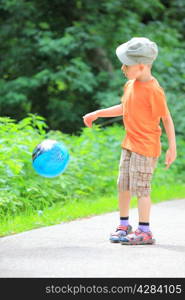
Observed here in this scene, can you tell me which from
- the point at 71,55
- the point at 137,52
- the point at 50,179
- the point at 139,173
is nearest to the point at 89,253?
the point at 139,173

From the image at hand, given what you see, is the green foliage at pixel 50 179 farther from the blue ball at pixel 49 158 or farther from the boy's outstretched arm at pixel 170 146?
the boy's outstretched arm at pixel 170 146

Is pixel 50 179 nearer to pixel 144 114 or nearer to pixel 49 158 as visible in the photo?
pixel 49 158

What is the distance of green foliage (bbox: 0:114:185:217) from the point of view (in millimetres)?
8039

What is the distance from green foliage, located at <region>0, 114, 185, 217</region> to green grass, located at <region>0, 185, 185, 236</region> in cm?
18

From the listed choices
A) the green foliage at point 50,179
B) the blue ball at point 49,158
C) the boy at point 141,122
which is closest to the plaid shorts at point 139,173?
the boy at point 141,122

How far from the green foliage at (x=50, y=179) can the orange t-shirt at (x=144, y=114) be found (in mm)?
2099

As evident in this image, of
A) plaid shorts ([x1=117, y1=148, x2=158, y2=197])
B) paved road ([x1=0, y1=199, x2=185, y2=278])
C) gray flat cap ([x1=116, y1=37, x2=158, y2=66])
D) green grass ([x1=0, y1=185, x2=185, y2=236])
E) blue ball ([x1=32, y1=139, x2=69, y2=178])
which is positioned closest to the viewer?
paved road ([x1=0, y1=199, x2=185, y2=278])

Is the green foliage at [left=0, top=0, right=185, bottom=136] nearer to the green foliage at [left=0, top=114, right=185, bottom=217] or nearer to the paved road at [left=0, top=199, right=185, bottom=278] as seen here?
the green foliage at [left=0, top=114, right=185, bottom=217]

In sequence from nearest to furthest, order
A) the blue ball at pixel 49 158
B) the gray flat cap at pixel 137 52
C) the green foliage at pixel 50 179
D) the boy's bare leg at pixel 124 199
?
the gray flat cap at pixel 137 52
the boy's bare leg at pixel 124 199
the blue ball at pixel 49 158
the green foliage at pixel 50 179

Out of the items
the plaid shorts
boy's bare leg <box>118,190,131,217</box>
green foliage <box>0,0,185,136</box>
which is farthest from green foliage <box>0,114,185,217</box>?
green foliage <box>0,0,185,136</box>

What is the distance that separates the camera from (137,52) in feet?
19.4

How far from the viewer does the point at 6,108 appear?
1533 centimetres

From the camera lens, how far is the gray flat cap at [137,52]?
591 cm

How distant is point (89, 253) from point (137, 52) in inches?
67.2
